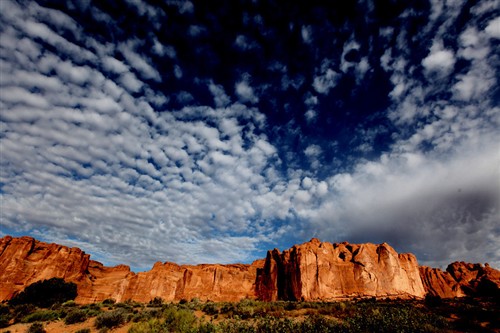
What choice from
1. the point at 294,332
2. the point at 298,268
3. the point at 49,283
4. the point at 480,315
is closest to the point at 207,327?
the point at 294,332

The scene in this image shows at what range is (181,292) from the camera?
79.0 m

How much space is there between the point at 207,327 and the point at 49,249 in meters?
79.7

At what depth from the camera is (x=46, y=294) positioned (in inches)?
1925

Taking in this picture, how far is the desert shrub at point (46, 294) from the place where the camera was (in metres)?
45.7

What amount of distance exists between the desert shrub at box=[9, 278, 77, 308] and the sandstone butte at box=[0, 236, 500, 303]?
60.9ft

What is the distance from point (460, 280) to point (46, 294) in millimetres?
111090

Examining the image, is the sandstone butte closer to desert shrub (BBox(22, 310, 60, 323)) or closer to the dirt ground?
the dirt ground

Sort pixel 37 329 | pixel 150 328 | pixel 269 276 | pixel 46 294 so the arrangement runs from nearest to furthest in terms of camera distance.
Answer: pixel 150 328 < pixel 37 329 < pixel 46 294 < pixel 269 276

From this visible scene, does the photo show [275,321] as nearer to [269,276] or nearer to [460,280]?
[269,276]

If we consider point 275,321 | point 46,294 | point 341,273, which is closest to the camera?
point 275,321

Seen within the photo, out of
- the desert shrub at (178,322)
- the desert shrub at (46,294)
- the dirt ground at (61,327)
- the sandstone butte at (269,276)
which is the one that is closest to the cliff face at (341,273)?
the sandstone butte at (269,276)

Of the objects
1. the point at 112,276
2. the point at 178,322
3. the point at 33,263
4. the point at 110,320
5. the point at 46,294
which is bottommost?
the point at 110,320

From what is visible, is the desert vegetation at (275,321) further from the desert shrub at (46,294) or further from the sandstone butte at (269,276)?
the sandstone butte at (269,276)

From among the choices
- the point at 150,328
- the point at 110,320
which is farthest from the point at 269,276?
the point at 150,328
